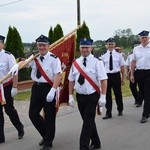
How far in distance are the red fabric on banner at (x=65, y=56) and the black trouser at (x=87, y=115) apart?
3.09ft

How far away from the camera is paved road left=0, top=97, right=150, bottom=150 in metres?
7.38

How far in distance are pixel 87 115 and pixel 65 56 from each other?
58.3 inches

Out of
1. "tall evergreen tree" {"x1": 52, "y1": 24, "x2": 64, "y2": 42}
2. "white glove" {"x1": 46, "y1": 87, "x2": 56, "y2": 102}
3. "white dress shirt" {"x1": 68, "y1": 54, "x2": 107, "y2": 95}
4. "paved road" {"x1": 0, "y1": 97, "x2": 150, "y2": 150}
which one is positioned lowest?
"paved road" {"x1": 0, "y1": 97, "x2": 150, "y2": 150}

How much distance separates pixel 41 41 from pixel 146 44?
3253 mm

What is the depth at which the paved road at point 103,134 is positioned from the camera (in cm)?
738

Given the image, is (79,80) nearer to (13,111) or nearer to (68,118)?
(13,111)

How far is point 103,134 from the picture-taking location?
827 centimetres

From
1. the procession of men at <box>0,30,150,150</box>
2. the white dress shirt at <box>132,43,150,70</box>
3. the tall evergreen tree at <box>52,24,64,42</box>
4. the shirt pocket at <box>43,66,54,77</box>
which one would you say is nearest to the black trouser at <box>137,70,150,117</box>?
the white dress shirt at <box>132,43,150,70</box>

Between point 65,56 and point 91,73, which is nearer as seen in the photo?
point 91,73

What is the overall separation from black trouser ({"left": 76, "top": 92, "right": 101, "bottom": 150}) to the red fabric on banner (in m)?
0.94

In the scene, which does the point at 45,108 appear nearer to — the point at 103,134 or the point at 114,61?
the point at 103,134

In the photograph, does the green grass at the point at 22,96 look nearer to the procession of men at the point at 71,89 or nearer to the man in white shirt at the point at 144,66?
the man in white shirt at the point at 144,66

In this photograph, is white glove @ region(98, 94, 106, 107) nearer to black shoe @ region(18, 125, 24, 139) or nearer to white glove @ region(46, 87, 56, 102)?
white glove @ region(46, 87, 56, 102)

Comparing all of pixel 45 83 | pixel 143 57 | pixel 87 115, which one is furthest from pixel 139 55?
pixel 87 115
